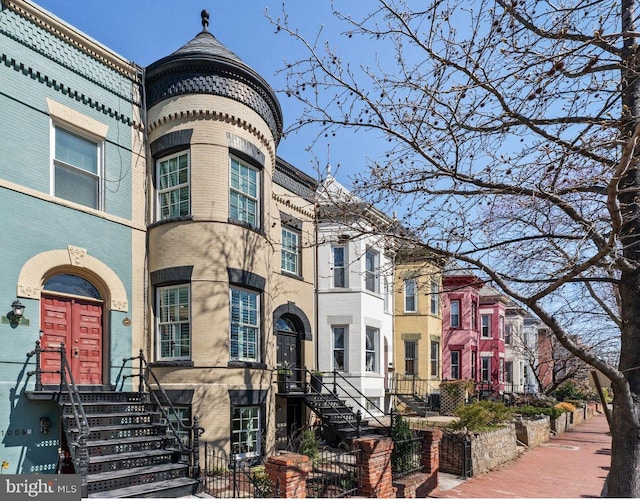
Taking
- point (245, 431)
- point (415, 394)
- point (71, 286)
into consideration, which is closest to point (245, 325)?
point (245, 431)

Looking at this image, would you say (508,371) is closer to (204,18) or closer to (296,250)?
(296,250)

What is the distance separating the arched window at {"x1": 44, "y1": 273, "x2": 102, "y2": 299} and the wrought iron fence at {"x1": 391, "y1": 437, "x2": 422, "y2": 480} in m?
7.18

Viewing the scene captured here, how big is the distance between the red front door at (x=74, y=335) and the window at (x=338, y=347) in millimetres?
9249

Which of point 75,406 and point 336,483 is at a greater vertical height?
point 75,406

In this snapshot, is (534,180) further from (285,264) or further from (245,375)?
(285,264)

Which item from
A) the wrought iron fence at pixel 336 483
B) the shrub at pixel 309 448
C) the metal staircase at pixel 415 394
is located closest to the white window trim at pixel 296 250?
the shrub at pixel 309 448

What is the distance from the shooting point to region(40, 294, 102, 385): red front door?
10.9 metres

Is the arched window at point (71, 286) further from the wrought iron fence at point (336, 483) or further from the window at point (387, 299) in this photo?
the window at point (387, 299)

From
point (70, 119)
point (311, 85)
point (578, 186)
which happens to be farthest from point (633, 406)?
point (70, 119)

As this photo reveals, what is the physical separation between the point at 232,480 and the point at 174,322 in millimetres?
3769

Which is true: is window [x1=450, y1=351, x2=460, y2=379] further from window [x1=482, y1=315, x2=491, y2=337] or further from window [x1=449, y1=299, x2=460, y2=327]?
window [x1=482, y1=315, x2=491, y2=337]

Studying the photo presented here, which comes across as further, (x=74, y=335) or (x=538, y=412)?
(x=538, y=412)

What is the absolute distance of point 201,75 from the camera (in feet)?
43.8

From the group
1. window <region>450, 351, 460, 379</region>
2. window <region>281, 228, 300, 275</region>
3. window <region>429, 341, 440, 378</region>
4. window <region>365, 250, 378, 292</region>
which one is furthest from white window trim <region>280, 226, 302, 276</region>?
window <region>450, 351, 460, 379</region>
